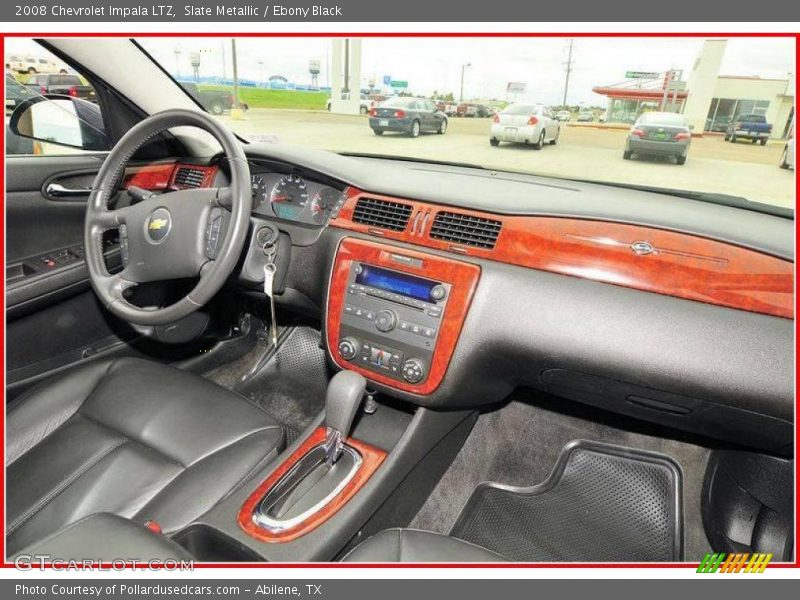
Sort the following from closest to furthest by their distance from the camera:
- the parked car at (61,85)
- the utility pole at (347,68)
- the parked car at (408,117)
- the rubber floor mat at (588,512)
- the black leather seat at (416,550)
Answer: the black leather seat at (416,550) → the rubber floor mat at (588,512) → the utility pole at (347,68) → the parked car at (61,85) → the parked car at (408,117)

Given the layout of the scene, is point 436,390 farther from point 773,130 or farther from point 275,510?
point 773,130

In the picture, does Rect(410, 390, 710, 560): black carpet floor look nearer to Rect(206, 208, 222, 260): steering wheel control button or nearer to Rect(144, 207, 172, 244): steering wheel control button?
A: Rect(206, 208, 222, 260): steering wheel control button

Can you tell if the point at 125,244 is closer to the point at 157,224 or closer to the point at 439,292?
the point at 157,224

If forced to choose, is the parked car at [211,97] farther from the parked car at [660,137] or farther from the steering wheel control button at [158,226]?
the parked car at [660,137]

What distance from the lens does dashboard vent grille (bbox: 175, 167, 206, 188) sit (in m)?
2.21

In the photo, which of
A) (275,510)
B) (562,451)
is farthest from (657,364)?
(275,510)

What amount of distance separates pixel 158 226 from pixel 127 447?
0.68 meters

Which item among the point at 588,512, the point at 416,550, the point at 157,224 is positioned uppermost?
the point at 157,224

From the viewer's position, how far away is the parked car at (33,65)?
198 cm

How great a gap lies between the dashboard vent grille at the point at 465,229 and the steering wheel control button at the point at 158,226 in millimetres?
829

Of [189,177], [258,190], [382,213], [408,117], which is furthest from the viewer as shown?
[408,117]

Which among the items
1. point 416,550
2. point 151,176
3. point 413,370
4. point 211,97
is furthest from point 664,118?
point 151,176

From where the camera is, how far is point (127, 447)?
1.58 metres

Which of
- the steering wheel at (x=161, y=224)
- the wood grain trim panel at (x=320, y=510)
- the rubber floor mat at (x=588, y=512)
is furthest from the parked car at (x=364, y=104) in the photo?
the rubber floor mat at (x=588, y=512)
